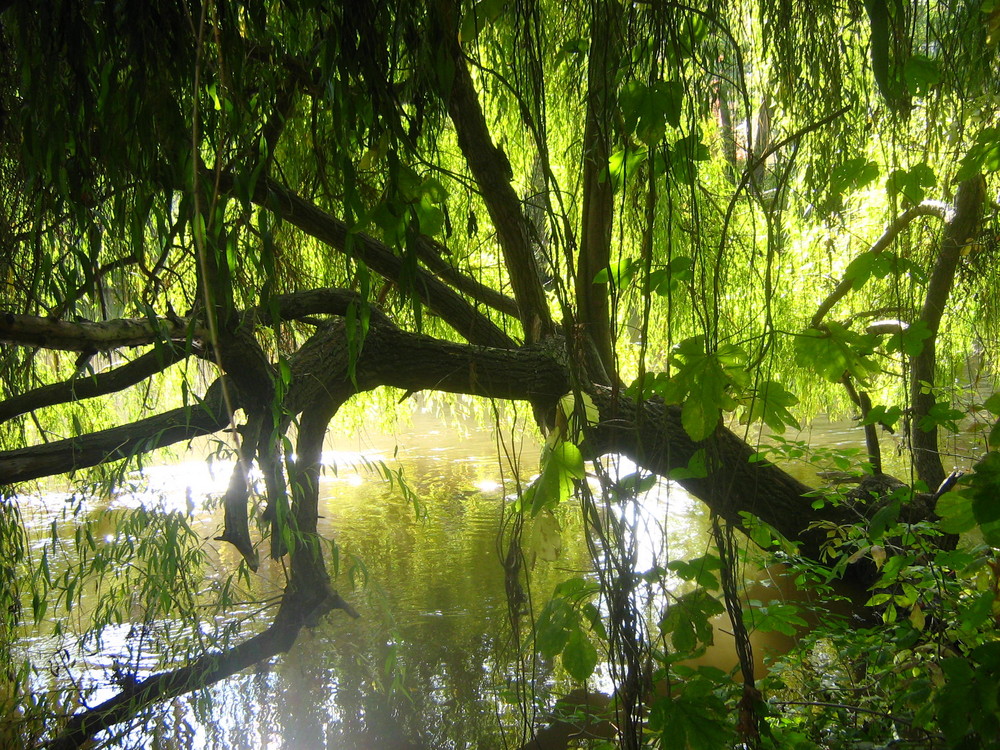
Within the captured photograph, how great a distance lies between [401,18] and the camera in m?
0.90

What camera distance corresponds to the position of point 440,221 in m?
0.93

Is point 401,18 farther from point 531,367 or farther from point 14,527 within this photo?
point 14,527

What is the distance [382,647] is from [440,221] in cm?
288

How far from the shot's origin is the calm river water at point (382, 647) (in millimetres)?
2699

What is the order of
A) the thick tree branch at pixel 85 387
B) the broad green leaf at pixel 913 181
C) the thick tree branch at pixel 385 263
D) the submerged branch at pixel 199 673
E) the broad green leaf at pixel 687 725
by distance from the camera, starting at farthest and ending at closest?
the thick tree branch at pixel 385 263, the thick tree branch at pixel 85 387, the submerged branch at pixel 199 673, the broad green leaf at pixel 913 181, the broad green leaf at pixel 687 725

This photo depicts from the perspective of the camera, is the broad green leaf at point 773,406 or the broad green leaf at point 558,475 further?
the broad green leaf at point 773,406

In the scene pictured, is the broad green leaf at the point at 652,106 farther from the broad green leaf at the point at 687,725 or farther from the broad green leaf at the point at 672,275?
the broad green leaf at the point at 687,725

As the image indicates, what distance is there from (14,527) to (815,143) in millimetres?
2517

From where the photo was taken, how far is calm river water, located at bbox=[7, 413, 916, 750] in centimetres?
270

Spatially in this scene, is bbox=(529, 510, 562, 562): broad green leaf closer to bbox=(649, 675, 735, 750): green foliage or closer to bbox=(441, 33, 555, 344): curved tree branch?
bbox=(649, 675, 735, 750): green foliage

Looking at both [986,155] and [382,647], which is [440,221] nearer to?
[986,155]

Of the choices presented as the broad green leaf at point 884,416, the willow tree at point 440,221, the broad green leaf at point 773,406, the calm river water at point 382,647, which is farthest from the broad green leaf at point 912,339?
the calm river water at point 382,647

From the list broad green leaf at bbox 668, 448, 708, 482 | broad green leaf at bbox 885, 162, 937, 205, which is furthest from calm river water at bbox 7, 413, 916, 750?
broad green leaf at bbox 885, 162, 937, 205

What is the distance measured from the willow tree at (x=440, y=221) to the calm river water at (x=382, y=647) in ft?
1.11
